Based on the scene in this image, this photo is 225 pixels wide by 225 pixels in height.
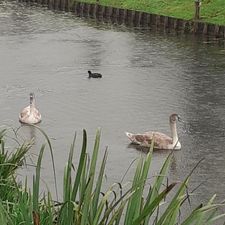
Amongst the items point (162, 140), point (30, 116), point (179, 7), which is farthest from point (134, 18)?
point (162, 140)

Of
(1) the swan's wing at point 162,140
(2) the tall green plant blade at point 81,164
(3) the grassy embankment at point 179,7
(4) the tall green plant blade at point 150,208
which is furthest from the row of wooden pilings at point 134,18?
(4) the tall green plant blade at point 150,208

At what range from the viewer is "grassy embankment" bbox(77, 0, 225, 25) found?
1568 inches

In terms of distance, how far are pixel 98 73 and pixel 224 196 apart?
47.3 ft

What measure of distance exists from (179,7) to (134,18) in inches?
117

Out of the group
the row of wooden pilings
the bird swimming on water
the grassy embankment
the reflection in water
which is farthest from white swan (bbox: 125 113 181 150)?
the grassy embankment

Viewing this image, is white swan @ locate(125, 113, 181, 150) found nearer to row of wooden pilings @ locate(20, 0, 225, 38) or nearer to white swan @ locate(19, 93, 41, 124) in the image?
white swan @ locate(19, 93, 41, 124)

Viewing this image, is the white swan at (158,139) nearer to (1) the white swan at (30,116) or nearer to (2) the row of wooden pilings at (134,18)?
(1) the white swan at (30,116)

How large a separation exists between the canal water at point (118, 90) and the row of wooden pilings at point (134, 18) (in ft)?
4.64

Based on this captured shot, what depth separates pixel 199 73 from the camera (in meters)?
27.9

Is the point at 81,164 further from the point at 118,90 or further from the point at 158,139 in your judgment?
the point at 118,90

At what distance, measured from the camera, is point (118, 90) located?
24547 millimetres

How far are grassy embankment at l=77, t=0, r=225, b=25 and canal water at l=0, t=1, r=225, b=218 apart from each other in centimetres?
310

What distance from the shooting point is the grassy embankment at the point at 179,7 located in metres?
39.8

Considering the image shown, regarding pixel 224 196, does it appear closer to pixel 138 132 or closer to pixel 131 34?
pixel 138 132
